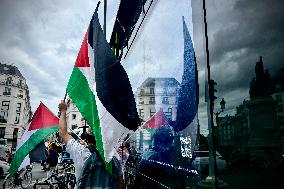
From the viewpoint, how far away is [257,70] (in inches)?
61.1

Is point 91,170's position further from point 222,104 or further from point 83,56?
point 222,104

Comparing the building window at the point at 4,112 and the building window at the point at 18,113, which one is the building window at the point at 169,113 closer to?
the building window at the point at 4,112

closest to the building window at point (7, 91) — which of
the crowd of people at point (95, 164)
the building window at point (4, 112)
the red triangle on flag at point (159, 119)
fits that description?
the building window at point (4, 112)

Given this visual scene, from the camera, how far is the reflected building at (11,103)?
62.6 metres

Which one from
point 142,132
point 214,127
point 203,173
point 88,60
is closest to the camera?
point 214,127

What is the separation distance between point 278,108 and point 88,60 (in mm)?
2839

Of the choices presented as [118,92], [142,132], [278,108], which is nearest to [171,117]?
[118,92]

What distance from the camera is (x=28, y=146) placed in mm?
5734

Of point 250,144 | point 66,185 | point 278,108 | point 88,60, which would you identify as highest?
point 88,60

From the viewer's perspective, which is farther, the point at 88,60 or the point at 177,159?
the point at 88,60

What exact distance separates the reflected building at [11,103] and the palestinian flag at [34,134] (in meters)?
61.5

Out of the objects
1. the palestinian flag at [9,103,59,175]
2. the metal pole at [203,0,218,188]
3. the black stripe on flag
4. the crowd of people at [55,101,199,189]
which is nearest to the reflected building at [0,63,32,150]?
the palestinian flag at [9,103,59,175]

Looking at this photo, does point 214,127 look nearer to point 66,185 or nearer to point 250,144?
point 250,144

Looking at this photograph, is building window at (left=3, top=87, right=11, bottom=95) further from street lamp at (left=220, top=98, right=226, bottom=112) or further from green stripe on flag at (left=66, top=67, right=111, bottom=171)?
street lamp at (left=220, top=98, right=226, bottom=112)
